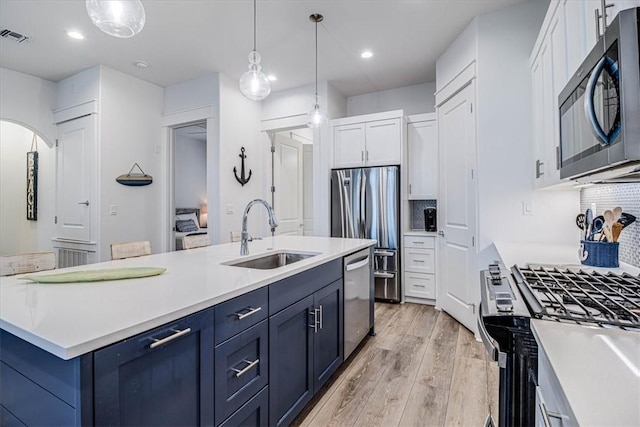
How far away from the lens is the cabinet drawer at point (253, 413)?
128 cm

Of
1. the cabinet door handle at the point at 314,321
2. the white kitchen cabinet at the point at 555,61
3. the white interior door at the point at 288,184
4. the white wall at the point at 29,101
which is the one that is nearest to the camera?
the white kitchen cabinet at the point at 555,61

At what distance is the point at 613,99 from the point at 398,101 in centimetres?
404


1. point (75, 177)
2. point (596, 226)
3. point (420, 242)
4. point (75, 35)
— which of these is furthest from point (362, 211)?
point (75, 177)

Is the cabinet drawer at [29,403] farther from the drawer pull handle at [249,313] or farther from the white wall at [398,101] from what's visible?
the white wall at [398,101]

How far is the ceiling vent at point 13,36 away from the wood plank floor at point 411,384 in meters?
4.31

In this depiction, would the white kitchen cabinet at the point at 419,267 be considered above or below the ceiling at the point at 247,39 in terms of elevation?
below

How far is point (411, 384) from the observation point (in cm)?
216

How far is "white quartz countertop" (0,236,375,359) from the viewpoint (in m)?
0.84

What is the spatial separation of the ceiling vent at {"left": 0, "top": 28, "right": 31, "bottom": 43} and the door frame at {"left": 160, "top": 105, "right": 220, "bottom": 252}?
5.20 ft

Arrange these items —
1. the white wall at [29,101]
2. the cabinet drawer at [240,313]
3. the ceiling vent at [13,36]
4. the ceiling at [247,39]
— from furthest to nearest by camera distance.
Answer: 1. the white wall at [29,101]
2. the ceiling vent at [13,36]
3. the ceiling at [247,39]
4. the cabinet drawer at [240,313]

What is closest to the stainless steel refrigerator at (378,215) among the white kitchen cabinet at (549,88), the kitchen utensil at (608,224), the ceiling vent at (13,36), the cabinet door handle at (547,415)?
the white kitchen cabinet at (549,88)

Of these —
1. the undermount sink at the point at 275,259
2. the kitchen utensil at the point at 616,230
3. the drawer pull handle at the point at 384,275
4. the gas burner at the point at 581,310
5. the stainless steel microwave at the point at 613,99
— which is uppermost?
the stainless steel microwave at the point at 613,99

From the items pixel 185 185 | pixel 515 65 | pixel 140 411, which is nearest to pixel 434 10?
pixel 515 65

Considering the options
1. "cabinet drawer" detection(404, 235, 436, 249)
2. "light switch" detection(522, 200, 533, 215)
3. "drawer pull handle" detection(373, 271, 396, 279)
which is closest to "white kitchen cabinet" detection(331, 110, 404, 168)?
"cabinet drawer" detection(404, 235, 436, 249)
